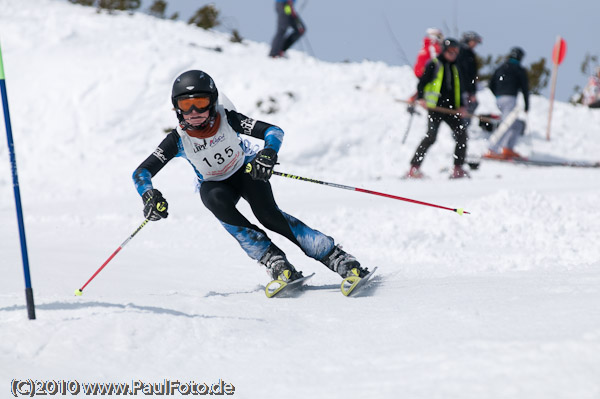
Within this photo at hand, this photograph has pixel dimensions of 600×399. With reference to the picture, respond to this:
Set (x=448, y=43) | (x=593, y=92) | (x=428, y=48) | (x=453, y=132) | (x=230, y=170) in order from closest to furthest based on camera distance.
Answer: (x=230, y=170) → (x=448, y=43) → (x=453, y=132) → (x=428, y=48) → (x=593, y=92)

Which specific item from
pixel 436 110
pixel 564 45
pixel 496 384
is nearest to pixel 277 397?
pixel 496 384

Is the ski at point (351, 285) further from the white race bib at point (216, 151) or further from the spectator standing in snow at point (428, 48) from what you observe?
the spectator standing in snow at point (428, 48)

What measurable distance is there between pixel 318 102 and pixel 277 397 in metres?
10.8

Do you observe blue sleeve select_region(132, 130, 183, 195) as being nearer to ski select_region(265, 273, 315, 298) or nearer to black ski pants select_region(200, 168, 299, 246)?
black ski pants select_region(200, 168, 299, 246)

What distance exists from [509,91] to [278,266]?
859cm

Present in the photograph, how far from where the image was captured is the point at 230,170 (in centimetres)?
419

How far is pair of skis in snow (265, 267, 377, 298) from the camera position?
386 cm

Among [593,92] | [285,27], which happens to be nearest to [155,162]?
[285,27]

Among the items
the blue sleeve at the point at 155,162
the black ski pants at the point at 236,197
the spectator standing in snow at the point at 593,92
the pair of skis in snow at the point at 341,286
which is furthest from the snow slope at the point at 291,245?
the spectator standing in snow at the point at 593,92

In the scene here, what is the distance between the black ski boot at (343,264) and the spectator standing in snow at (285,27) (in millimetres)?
10545

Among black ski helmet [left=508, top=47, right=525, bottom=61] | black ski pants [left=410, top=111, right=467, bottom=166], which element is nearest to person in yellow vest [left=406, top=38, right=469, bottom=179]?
black ski pants [left=410, top=111, right=467, bottom=166]

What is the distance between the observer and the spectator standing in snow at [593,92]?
57.1 feet

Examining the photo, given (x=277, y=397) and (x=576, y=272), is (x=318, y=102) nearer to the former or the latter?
(x=576, y=272)

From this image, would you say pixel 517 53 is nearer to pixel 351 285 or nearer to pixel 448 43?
pixel 448 43
